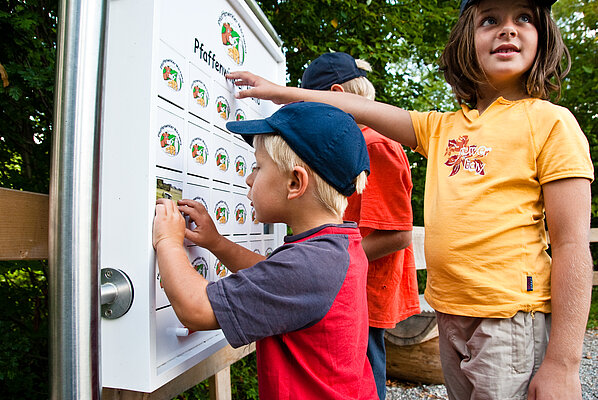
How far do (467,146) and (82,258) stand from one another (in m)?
1.14

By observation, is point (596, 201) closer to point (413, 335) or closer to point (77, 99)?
point (413, 335)

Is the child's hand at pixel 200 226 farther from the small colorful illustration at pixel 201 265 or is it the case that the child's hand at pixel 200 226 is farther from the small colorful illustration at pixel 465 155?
the small colorful illustration at pixel 465 155

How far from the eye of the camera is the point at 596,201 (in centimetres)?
716

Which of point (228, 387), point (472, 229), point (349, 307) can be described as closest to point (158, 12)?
point (349, 307)

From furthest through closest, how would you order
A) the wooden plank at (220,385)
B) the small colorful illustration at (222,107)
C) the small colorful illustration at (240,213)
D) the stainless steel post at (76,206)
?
the wooden plank at (220,385)
the small colorful illustration at (240,213)
the small colorful illustration at (222,107)
the stainless steel post at (76,206)

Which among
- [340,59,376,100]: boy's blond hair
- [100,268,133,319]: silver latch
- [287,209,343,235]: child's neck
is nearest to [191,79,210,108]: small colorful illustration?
[287,209,343,235]: child's neck

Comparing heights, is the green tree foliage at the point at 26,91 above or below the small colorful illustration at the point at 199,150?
above

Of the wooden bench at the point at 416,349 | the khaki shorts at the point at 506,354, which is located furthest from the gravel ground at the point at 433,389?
the khaki shorts at the point at 506,354

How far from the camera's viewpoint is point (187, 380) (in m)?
1.37

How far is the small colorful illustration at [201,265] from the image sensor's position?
1254 mm

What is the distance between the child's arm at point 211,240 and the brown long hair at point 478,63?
37.5 inches

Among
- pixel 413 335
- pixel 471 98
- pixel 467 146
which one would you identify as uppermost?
pixel 471 98

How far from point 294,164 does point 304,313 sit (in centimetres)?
41

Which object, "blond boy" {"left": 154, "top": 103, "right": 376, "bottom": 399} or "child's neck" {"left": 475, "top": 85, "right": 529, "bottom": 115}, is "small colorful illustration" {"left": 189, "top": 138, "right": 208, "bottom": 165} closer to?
"blond boy" {"left": 154, "top": 103, "right": 376, "bottom": 399}
